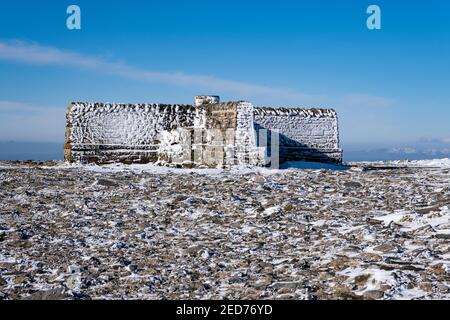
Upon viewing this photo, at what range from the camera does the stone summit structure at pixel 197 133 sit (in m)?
21.3

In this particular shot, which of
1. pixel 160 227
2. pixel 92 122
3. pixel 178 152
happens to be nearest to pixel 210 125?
pixel 178 152

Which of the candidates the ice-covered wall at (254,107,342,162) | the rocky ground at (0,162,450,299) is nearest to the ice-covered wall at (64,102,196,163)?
the ice-covered wall at (254,107,342,162)

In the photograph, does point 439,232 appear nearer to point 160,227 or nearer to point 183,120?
point 160,227

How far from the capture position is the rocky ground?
6.23 meters

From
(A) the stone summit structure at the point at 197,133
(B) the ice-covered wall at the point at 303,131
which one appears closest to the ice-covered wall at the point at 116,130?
(A) the stone summit structure at the point at 197,133

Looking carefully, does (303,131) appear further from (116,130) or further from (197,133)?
(116,130)

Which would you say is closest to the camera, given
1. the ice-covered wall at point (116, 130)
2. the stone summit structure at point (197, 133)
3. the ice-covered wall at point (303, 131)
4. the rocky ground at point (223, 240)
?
the rocky ground at point (223, 240)

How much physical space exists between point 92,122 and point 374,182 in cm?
1293

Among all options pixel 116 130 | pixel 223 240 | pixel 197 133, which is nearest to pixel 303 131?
pixel 197 133

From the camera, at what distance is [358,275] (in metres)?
6.20

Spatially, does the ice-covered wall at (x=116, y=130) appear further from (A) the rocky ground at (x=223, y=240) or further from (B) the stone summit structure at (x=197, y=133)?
(A) the rocky ground at (x=223, y=240)

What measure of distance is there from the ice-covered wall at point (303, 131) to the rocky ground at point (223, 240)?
8.44m

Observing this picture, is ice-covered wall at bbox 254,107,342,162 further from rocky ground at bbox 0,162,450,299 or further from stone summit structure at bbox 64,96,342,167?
rocky ground at bbox 0,162,450,299
